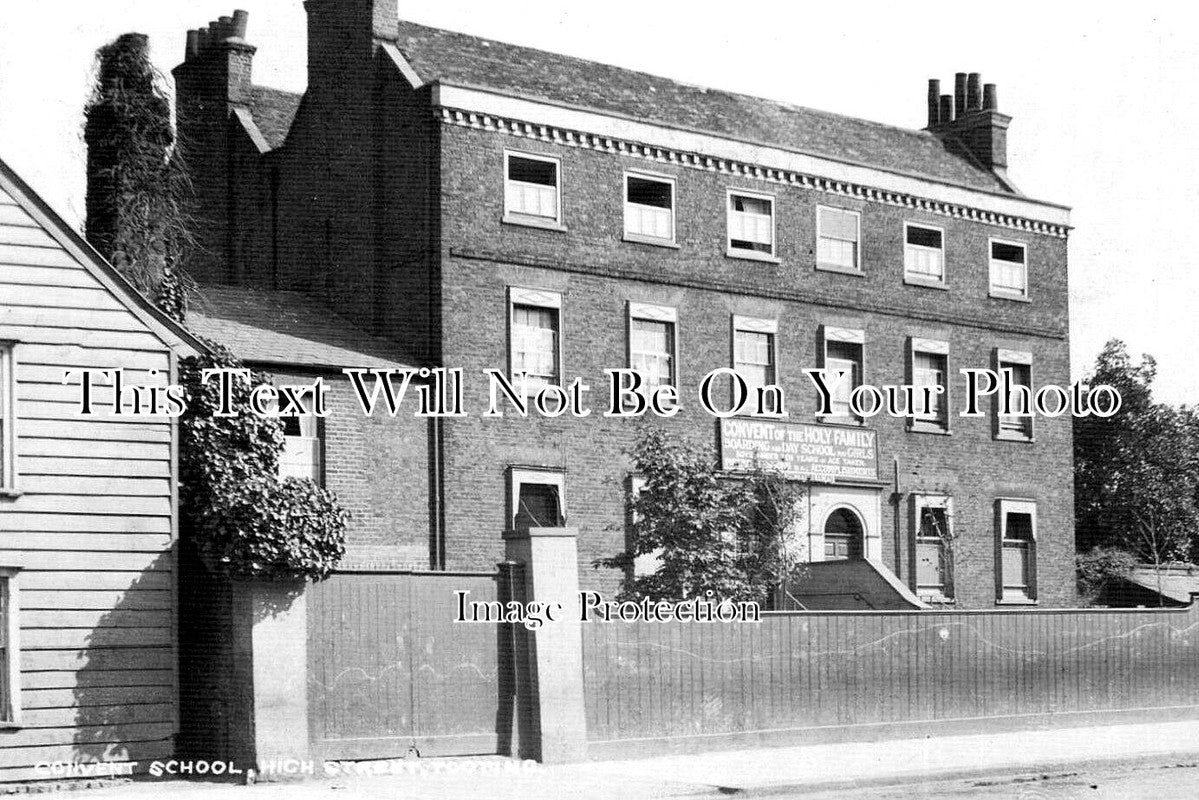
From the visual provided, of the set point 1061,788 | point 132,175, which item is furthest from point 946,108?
point 1061,788

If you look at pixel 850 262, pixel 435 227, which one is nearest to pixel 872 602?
pixel 850 262

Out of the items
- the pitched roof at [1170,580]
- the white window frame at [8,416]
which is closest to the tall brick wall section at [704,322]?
the pitched roof at [1170,580]

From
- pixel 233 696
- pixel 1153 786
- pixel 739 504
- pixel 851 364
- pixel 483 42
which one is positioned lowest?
pixel 1153 786

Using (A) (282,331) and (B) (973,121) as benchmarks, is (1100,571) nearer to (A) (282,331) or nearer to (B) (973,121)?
(B) (973,121)

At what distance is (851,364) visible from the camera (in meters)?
36.8

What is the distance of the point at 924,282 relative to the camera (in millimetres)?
38031

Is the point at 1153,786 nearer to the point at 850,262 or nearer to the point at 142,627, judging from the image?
the point at 142,627

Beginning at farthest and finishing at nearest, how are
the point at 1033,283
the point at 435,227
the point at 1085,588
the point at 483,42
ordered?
the point at 1085,588
the point at 1033,283
the point at 483,42
the point at 435,227

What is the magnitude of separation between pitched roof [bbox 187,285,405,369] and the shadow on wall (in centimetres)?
887

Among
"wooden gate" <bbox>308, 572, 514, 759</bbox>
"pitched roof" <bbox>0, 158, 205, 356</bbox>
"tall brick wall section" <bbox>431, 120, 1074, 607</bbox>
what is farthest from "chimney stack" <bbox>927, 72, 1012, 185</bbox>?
"pitched roof" <bbox>0, 158, 205, 356</bbox>

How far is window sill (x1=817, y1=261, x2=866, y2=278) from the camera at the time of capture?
1426 inches

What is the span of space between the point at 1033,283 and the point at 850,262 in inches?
232

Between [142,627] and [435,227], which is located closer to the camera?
[142,627]

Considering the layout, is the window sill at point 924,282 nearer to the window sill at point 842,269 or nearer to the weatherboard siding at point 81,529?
the window sill at point 842,269
